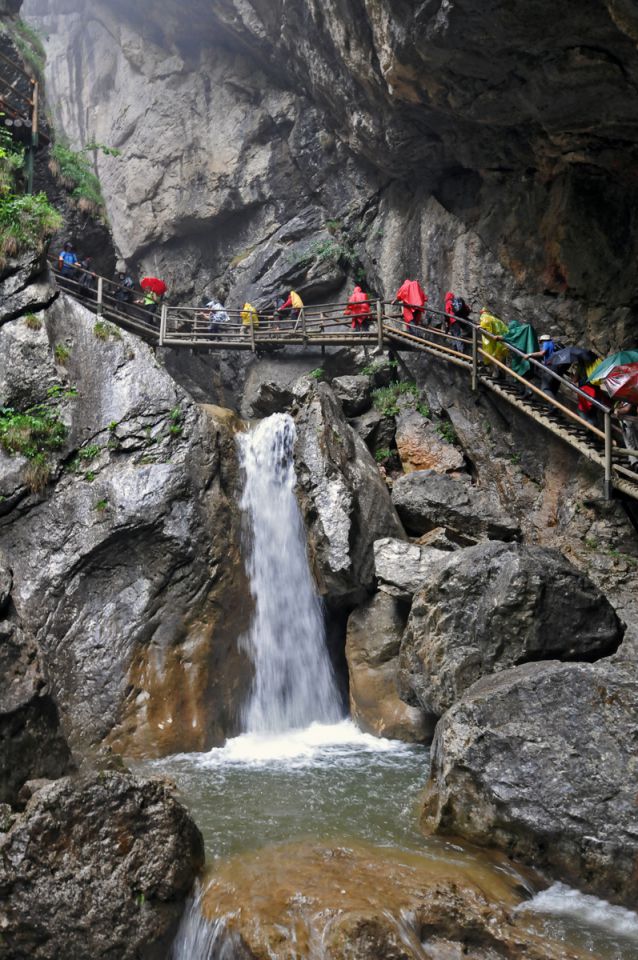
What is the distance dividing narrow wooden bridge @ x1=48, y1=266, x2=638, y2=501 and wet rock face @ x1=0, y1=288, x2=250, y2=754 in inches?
80.6

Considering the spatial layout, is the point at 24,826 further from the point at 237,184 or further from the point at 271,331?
the point at 237,184

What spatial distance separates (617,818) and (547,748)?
0.76 meters

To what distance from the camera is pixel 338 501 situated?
38.5 ft

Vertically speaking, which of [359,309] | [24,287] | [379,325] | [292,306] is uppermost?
[292,306]

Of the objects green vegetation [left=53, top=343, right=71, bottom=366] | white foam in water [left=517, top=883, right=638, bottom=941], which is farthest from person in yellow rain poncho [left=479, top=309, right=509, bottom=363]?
white foam in water [left=517, top=883, right=638, bottom=941]

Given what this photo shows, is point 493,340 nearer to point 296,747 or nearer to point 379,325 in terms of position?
point 379,325

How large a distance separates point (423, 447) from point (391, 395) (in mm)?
1868

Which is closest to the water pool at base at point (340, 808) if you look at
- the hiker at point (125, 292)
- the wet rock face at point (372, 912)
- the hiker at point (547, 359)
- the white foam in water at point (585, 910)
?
the white foam in water at point (585, 910)

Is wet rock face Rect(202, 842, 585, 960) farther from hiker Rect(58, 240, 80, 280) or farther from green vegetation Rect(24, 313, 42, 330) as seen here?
hiker Rect(58, 240, 80, 280)

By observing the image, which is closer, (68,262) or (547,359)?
(547,359)

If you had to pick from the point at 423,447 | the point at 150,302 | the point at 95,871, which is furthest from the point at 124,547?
the point at 150,302

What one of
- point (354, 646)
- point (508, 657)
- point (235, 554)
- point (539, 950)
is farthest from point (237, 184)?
point (539, 950)

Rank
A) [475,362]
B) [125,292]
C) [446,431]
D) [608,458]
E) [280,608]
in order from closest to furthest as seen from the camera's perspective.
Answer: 1. [608,458]
2. [280,608]
3. [475,362]
4. [446,431]
5. [125,292]

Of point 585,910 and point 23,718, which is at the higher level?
point 23,718
